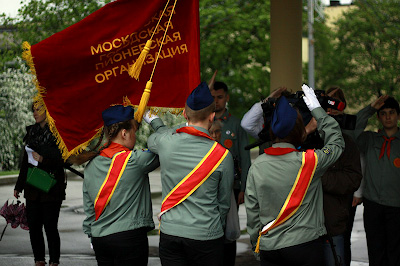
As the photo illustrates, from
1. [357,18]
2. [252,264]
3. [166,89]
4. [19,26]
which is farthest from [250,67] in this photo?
[166,89]

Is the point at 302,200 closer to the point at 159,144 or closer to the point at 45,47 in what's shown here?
the point at 159,144

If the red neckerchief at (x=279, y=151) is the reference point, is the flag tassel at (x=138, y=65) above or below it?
above

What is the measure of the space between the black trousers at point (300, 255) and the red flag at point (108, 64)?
1766 mm

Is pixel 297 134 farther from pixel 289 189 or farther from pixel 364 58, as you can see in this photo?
pixel 364 58

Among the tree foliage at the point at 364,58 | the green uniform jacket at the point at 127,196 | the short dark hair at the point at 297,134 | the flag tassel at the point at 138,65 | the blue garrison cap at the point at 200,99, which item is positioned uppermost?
the flag tassel at the point at 138,65

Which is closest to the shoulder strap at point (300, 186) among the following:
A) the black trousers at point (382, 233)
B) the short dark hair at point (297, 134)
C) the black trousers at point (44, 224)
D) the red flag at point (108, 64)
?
the short dark hair at point (297, 134)

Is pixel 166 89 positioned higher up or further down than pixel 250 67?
higher up

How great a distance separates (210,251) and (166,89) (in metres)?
1.70

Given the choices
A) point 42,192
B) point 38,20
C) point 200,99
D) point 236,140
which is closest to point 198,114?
point 200,99

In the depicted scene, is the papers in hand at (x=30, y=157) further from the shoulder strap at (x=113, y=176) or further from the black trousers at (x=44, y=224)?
the shoulder strap at (x=113, y=176)

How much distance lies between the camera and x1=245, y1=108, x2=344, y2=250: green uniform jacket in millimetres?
4488

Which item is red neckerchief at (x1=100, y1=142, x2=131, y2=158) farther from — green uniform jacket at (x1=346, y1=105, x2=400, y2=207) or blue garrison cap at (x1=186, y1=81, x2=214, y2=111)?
green uniform jacket at (x1=346, y1=105, x2=400, y2=207)

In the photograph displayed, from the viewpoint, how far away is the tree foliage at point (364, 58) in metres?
34.1

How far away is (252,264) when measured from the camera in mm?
8367
